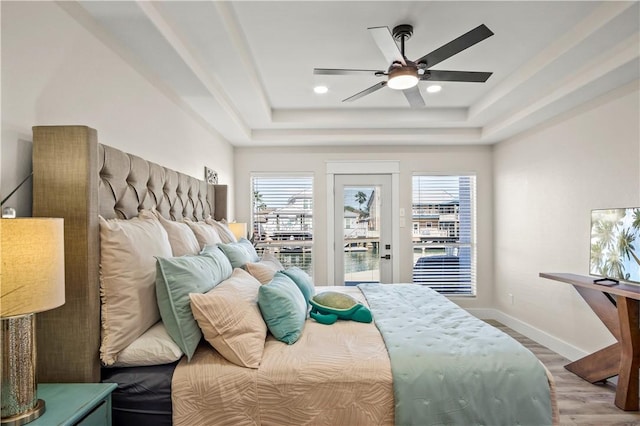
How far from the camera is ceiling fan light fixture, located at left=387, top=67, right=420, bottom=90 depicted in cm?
229

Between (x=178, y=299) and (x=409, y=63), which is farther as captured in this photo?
(x=409, y=63)

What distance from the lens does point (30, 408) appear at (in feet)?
3.67

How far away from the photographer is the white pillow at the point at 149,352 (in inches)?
59.7

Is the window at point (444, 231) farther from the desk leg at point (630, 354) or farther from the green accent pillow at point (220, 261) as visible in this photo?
the green accent pillow at point (220, 261)

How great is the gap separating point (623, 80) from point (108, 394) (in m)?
3.94

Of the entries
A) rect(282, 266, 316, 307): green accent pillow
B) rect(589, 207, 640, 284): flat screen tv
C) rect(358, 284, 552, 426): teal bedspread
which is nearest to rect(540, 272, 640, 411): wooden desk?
rect(589, 207, 640, 284): flat screen tv

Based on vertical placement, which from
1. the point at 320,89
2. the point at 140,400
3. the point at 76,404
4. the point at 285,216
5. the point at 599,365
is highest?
the point at 320,89

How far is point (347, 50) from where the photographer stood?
8.92ft

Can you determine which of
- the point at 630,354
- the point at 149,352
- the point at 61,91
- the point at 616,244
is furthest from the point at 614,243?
the point at 61,91

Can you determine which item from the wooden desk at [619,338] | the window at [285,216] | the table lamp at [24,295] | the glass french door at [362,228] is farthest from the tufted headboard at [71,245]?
the glass french door at [362,228]

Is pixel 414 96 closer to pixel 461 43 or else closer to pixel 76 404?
pixel 461 43

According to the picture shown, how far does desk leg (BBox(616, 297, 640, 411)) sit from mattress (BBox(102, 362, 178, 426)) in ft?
10.1

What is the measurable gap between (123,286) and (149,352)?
0.32 meters

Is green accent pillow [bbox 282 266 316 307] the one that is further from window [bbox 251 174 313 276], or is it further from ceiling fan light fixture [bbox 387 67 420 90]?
window [bbox 251 174 313 276]
